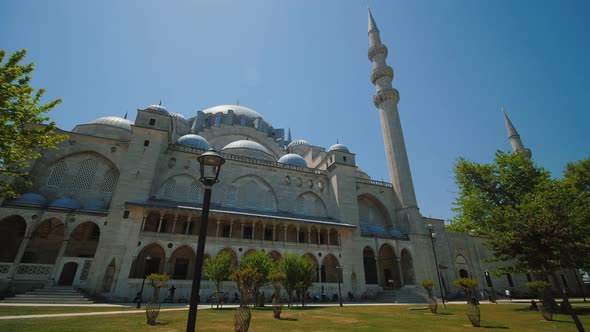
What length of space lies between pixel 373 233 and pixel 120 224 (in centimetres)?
2434

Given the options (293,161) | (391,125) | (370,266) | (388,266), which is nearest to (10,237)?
(293,161)

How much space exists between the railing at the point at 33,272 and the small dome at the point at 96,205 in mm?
4703

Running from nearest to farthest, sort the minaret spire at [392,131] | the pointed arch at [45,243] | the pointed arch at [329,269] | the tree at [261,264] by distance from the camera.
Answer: the tree at [261,264]
the pointed arch at [45,243]
the pointed arch at [329,269]
the minaret spire at [392,131]

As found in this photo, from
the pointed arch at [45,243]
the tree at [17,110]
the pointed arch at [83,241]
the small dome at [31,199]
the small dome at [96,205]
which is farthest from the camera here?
the pointed arch at [83,241]

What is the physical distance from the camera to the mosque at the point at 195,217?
19938 millimetres

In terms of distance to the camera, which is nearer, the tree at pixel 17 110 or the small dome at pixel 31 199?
the tree at pixel 17 110

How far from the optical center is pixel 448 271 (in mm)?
32969

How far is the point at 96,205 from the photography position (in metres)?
22.4

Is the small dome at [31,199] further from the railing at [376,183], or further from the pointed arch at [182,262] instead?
the railing at [376,183]

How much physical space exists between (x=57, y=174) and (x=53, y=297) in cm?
1174

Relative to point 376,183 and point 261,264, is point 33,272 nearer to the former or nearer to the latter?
point 261,264

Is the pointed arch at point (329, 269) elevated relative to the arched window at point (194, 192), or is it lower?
lower

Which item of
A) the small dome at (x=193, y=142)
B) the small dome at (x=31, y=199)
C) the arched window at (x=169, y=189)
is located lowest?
the small dome at (x=31, y=199)

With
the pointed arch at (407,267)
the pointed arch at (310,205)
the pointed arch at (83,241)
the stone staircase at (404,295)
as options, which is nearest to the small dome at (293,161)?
the pointed arch at (310,205)
